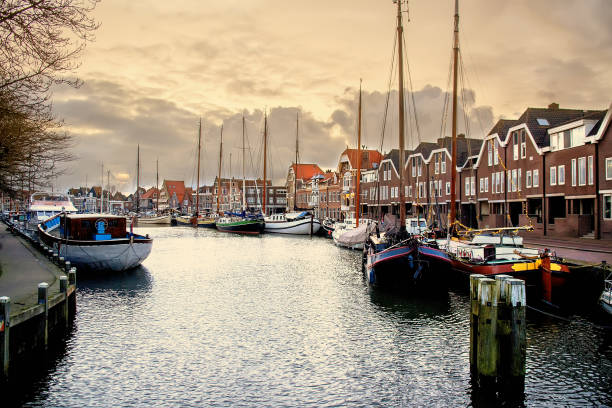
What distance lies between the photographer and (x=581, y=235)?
38.4 metres

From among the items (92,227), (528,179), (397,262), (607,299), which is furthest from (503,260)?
(528,179)

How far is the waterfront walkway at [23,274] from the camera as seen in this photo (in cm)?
1602

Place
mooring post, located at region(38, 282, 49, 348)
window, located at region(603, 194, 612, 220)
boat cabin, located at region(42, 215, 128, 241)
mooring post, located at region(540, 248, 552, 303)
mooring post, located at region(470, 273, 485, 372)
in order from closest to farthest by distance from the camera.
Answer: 1. mooring post, located at region(470, 273, 485, 372)
2. mooring post, located at region(38, 282, 49, 348)
3. mooring post, located at region(540, 248, 552, 303)
4. boat cabin, located at region(42, 215, 128, 241)
5. window, located at region(603, 194, 612, 220)

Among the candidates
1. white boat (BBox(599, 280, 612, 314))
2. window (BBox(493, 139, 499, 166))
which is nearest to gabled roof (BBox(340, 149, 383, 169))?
window (BBox(493, 139, 499, 166))

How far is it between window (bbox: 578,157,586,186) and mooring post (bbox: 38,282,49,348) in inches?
1555

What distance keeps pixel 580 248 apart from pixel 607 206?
7.02m

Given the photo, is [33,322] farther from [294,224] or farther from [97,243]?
Answer: [294,224]

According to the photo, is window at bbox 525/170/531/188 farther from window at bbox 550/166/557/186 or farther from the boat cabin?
the boat cabin

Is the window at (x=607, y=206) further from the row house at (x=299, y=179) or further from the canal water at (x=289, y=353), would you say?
the row house at (x=299, y=179)

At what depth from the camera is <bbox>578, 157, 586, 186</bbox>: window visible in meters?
39.6

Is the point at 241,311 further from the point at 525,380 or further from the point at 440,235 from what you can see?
the point at 440,235

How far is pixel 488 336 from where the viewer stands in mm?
12203

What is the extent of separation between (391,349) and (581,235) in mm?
29208

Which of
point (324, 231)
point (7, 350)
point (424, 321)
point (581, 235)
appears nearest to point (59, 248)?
point (7, 350)
